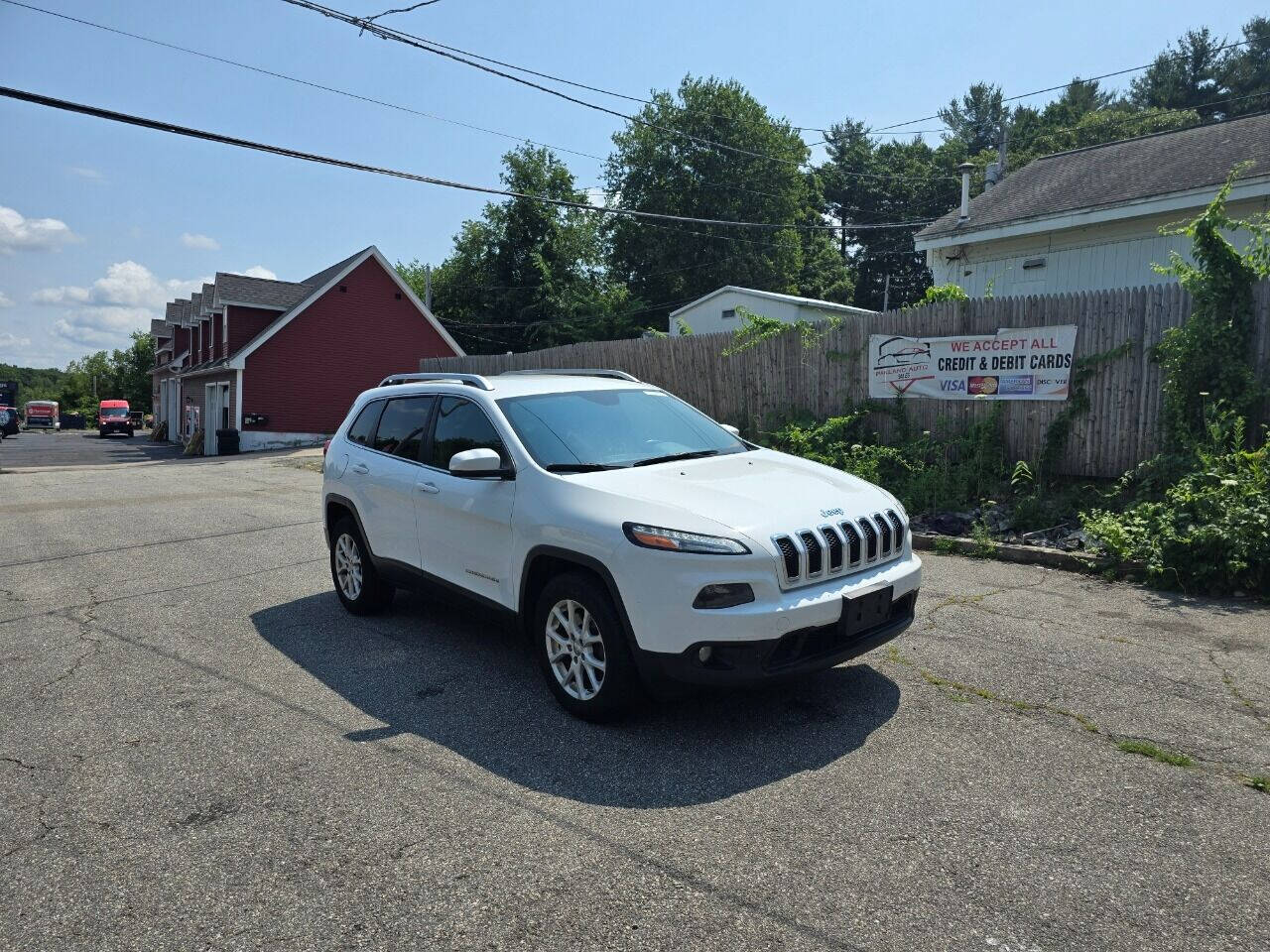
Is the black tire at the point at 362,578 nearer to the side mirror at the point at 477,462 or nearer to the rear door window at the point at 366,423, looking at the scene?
the rear door window at the point at 366,423

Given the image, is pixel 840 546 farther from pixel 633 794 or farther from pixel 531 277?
pixel 531 277

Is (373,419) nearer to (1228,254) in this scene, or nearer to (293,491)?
(1228,254)

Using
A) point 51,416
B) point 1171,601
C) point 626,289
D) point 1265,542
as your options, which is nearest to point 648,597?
point 1171,601

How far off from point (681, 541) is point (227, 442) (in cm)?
3134

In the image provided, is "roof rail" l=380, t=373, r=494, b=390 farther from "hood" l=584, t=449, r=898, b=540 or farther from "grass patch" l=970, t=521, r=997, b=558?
"grass patch" l=970, t=521, r=997, b=558

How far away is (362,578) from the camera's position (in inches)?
255

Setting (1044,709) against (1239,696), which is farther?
(1239,696)

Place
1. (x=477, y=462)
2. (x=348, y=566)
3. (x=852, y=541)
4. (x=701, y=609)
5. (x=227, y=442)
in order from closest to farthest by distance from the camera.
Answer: (x=701, y=609) < (x=852, y=541) < (x=477, y=462) < (x=348, y=566) < (x=227, y=442)

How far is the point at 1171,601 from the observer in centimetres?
659

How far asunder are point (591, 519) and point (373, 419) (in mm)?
3003

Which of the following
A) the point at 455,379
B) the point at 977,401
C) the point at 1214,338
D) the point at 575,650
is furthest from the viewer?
the point at 977,401

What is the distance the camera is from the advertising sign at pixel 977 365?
9703 millimetres

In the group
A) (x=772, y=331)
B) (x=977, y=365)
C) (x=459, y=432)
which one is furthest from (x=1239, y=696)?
(x=772, y=331)

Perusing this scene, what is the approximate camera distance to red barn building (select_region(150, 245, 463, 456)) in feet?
107
